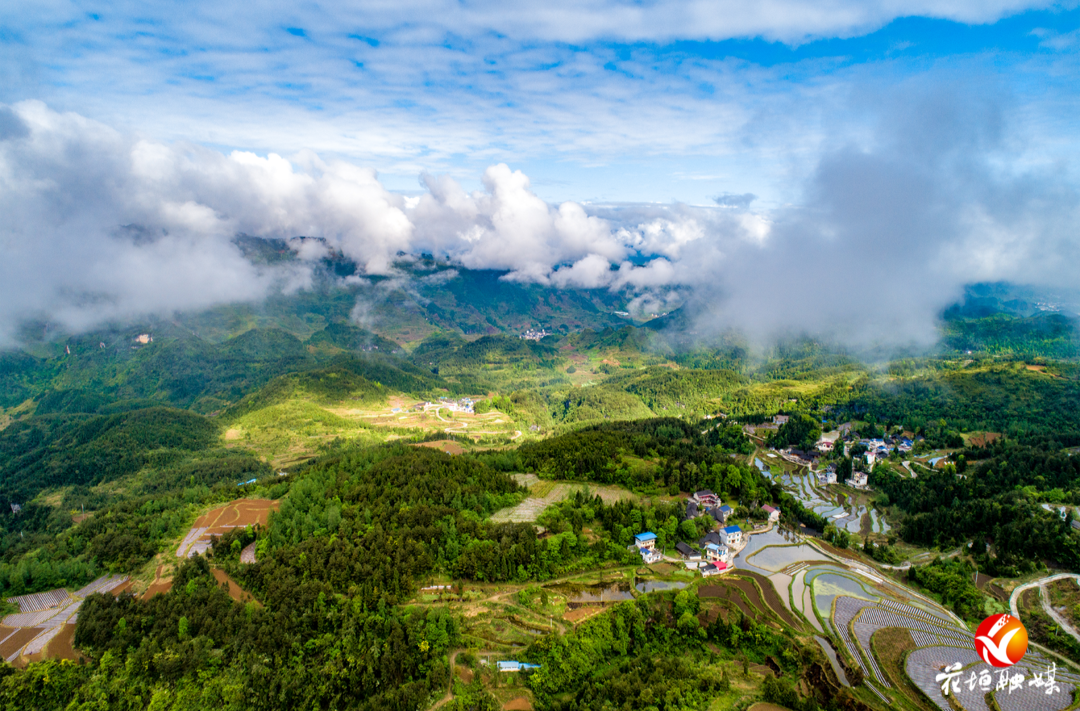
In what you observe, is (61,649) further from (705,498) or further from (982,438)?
(982,438)

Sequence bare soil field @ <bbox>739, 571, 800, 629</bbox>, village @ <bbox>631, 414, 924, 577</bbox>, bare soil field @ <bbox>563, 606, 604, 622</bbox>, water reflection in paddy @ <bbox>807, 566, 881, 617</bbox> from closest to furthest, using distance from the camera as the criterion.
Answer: bare soil field @ <bbox>739, 571, 800, 629</bbox> → bare soil field @ <bbox>563, 606, 604, 622</bbox> → water reflection in paddy @ <bbox>807, 566, 881, 617</bbox> → village @ <bbox>631, 414, 924, 577</bbox>

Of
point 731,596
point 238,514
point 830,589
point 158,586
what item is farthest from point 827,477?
point 158,586

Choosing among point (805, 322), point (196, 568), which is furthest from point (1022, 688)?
point (805, 322)

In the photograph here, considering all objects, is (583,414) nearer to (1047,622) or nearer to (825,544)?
(825,544)

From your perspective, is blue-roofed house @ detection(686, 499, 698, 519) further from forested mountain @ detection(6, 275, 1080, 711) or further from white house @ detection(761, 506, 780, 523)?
white house @ detection(761, 506, 780, 523)

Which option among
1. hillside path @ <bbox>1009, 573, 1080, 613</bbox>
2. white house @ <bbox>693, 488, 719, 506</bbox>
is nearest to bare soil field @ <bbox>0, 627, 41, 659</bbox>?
white house @ <bbox>693, 488, 719, 506</bbox>

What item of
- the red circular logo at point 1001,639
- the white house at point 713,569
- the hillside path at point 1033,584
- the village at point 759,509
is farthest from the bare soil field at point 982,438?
the red circular logo at point 1001,639
